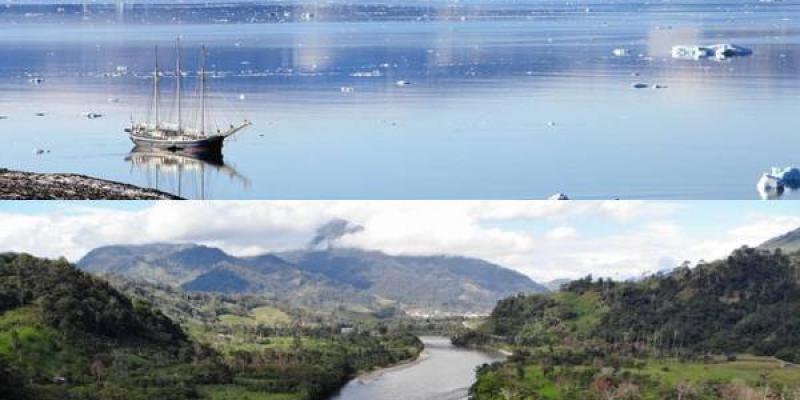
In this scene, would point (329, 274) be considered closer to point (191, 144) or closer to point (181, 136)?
point (191, 144)

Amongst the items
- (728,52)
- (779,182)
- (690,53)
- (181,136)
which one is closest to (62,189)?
(181,136)

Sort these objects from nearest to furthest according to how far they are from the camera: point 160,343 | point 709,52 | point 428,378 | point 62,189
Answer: point 62,189 → point 428,378 → point 160,343 → point 709,52

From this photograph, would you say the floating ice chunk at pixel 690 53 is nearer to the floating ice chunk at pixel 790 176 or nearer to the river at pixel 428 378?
the floating ice chunk at pixel 790 176

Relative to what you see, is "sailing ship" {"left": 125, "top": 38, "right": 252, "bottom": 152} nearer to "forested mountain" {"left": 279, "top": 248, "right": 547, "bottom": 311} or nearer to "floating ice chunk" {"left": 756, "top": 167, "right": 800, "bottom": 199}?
"forested mountain" {"left": 279, "top": 248, "right": 547, "bottom": 311}

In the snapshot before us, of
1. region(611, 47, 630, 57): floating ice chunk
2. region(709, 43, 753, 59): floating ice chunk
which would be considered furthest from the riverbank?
region(709, 43, 753, 59): floating ice chunk

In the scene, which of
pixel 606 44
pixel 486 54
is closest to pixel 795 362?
Answer: pixel 486 54

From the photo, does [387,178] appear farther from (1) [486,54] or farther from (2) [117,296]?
(1) [486,54]

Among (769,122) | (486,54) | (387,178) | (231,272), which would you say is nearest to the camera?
(231,272)
